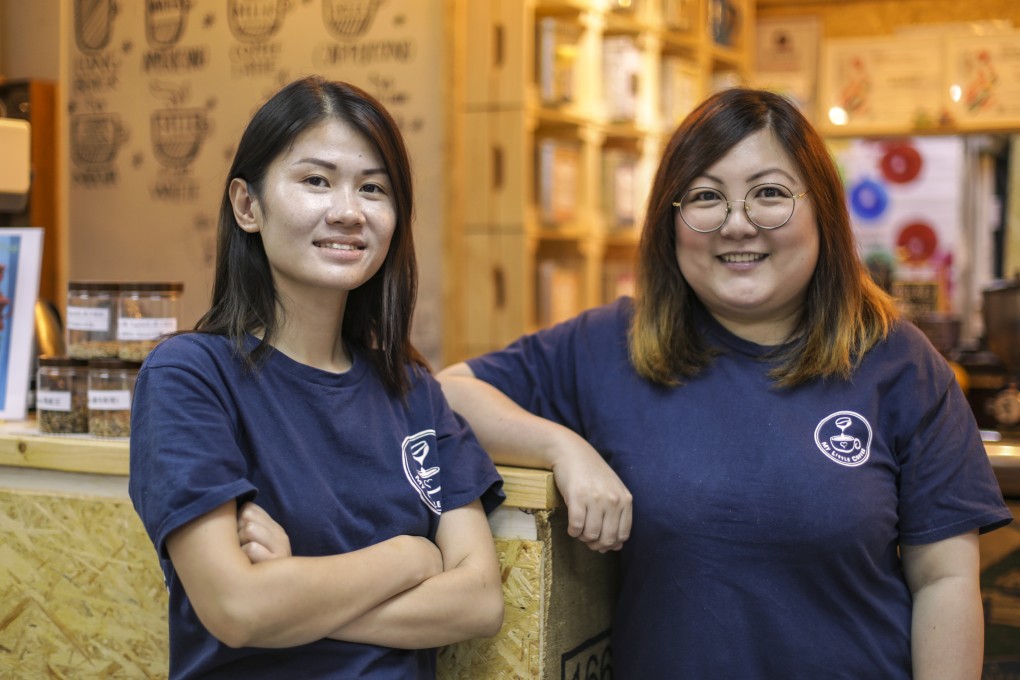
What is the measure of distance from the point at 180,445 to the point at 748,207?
953 millimetres

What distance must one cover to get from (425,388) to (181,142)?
3.06 metres

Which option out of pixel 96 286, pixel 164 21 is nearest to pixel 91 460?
pixel 96 286

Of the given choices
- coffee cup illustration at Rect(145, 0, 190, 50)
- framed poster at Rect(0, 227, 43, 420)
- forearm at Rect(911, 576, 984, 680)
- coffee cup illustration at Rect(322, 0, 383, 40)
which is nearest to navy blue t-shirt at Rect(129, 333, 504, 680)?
forearm at Rect(911, 576, 984, 680)

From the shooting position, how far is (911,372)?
1840 millimetres

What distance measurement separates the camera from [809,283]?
194 centimetres

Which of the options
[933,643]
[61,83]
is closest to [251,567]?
[933,643]

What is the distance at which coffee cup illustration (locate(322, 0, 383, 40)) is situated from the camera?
4.23 metres

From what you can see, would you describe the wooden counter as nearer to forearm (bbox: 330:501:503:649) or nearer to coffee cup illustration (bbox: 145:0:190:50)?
forearm (bbox: 330:501:503:649)

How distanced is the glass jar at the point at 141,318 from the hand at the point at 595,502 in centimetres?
80

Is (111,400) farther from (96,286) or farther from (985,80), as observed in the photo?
(985,80)

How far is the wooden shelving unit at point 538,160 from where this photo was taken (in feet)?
13.5

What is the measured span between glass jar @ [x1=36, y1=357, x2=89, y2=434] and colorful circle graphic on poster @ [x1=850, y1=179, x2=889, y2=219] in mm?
4777

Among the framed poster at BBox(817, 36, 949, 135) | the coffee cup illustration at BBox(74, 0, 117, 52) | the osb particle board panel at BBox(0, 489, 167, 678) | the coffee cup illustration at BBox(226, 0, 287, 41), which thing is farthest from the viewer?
the framed poster at BBox(817, 36, 949, 135)

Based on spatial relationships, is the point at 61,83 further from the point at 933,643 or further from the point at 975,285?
the point at 975,285
